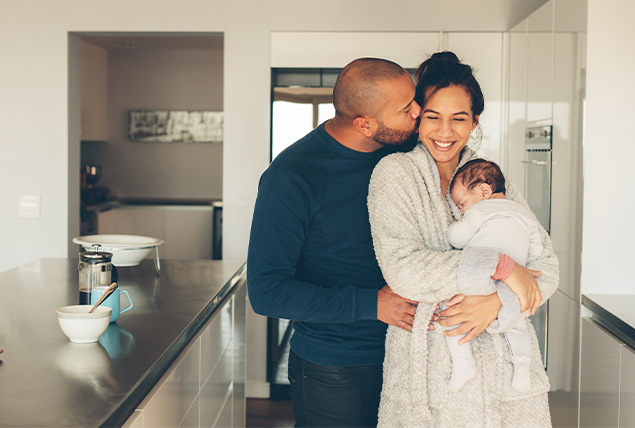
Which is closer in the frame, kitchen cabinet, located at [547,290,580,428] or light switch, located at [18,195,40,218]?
kitchen cabinet, located at [547,290,580,428]

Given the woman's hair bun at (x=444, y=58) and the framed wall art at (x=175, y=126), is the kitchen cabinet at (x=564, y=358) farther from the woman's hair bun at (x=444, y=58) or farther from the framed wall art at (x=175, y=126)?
the framed wall art at (x=175, y=126)

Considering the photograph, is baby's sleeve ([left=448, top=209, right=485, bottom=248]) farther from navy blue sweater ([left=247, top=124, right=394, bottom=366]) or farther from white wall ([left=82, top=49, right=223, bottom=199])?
white wall ([left=82, top=49, right=223, bottom=199])

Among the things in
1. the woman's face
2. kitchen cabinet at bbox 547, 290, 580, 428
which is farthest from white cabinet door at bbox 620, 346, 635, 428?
the woman's face

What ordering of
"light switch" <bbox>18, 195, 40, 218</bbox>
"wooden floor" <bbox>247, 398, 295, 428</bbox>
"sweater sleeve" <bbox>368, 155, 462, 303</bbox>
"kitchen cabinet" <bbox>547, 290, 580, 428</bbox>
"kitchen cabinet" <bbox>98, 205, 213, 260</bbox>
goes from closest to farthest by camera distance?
"sweater sleeve" <bbox>368, 155, 462, 303</bbox>, "kitchen cabinet" <bbox>547, 290, 580, 428</bbox>, "wooden floor" <bbox>247, 398, 295, 428</bbox>, "light switch" <bbox>18, 195, 40, 218</bbox>, "kitchen cabinet" <bbox>98, 205, 213, 260</bbox>

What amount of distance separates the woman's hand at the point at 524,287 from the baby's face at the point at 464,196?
0.70 feet

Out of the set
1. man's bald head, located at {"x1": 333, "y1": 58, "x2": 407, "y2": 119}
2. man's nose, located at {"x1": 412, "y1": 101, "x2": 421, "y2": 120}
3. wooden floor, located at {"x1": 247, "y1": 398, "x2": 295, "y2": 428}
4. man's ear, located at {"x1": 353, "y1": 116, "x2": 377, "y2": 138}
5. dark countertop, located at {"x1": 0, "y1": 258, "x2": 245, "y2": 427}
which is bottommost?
wooden floor, located at {"x1": 247, "y1": 398, "x2": 295, "y2": 428}

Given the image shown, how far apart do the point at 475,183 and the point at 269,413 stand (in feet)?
7.39

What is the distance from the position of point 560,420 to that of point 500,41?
77.6 inches

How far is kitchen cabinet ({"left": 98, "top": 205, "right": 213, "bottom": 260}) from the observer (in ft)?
18.4

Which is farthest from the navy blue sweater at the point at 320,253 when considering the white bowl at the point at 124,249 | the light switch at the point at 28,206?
the light switch at the point at 28,206

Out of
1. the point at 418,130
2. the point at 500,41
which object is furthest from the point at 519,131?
the point at 418,130

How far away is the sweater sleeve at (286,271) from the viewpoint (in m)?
1.40

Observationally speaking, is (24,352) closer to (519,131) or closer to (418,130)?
(418,130)

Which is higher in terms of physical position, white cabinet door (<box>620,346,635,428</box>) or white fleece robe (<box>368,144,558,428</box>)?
white fleece robe (<box>368,144,558,428</box>)
